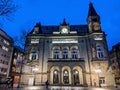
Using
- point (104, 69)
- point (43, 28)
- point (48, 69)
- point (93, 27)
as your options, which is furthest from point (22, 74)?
point (93, 27)

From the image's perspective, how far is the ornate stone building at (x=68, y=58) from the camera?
3191cm

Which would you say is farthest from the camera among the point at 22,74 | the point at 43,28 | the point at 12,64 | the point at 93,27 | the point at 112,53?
the point at 112,53

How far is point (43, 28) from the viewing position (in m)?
42.2

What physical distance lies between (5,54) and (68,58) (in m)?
25.6

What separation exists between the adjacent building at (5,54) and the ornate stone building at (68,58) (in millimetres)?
12511

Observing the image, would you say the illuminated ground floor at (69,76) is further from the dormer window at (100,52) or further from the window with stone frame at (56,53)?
the dormer window at (100,52)

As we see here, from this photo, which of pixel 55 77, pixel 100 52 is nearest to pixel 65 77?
pixel 55 77

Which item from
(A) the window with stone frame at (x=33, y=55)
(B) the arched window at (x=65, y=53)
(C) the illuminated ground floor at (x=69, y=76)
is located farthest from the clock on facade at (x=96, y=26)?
(A) the window with stone frame at (x=33, y=55)

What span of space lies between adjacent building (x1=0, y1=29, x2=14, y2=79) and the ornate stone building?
1251cm

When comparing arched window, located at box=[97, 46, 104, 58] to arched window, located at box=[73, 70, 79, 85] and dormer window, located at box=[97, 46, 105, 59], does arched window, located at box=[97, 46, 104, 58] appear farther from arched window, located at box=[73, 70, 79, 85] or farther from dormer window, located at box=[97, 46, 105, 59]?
arched window, located at box=[73, 70, 79, 85]

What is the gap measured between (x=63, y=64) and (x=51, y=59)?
3898 millimetres

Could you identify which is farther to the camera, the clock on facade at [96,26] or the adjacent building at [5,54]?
the adjacent building at [5,54]

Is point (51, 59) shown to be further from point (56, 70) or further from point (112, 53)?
point (112, 53)

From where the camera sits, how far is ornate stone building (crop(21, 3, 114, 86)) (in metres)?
31.9
